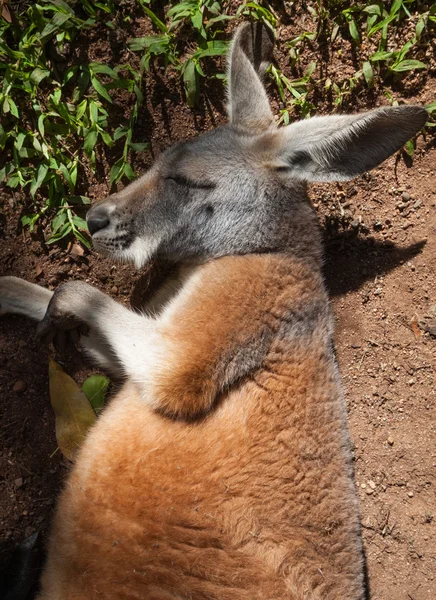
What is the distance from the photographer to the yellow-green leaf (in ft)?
13.5

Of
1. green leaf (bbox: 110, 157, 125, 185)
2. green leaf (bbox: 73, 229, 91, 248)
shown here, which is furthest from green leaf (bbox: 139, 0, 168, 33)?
green leaf (bbox: 73, 229, 91, 248)

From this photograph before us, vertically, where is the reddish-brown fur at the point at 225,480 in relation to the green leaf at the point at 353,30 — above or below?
below

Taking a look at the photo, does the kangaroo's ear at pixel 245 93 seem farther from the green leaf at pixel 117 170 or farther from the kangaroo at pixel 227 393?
the green leaf at pixel 117 170

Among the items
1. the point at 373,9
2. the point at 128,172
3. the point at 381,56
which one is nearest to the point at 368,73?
the point at 381,56

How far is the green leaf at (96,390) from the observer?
4219 millimetres

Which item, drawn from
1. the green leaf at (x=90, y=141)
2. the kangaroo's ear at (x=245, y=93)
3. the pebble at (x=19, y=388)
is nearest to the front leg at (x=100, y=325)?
the pebble at (x=19, y=388)

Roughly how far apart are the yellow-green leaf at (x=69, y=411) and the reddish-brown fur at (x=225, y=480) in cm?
45

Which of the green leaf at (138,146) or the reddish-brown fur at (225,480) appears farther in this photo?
the green leaf at (138,146)

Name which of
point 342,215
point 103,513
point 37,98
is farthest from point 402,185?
point 103,513

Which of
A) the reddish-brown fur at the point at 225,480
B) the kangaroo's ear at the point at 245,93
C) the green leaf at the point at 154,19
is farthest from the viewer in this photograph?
the green leaf at the point at 154,19

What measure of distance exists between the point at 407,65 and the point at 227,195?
1.83 metres

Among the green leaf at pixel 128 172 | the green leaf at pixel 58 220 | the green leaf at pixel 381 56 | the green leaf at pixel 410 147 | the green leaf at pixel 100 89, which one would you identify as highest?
the green leaf at pixel 100 89

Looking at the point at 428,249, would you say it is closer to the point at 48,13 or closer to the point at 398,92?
the point at 398,92

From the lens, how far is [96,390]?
423 centimetres
